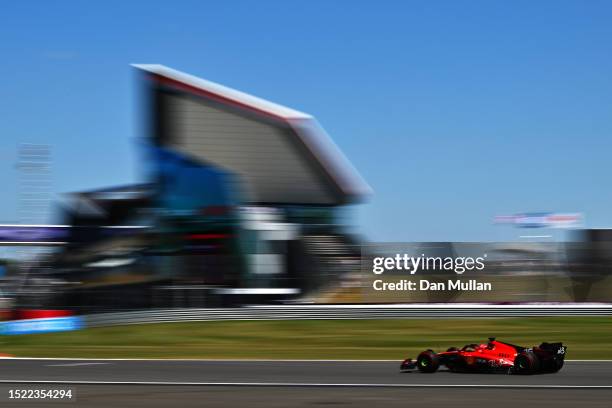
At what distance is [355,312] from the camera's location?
→ 25.4 meters

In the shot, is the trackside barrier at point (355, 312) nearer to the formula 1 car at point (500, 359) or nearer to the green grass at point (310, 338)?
the green grass at point (310, 338)

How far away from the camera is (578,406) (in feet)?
32.6

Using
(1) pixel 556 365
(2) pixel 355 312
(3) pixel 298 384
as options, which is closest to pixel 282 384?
(3) pixel 298 384

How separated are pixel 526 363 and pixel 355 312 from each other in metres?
13.1

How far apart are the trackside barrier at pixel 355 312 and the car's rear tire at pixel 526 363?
12734 millimetres

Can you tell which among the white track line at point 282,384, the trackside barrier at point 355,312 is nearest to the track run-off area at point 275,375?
the white track line at point 282,384

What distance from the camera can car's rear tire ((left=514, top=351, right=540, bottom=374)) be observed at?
12445mm

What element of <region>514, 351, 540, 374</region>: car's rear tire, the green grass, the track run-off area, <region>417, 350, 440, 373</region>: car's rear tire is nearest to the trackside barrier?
the green grass

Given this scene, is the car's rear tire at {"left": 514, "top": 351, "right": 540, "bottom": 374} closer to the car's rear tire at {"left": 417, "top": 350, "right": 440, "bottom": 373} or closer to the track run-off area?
the track run-off area

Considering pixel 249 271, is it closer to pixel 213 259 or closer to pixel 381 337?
pixel 213 259

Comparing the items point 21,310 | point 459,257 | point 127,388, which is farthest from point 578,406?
point 21,310

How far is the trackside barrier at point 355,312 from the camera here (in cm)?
2509

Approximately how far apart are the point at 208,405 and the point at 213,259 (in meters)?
17.1

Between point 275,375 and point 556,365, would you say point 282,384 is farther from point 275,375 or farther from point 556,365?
point 556,365
